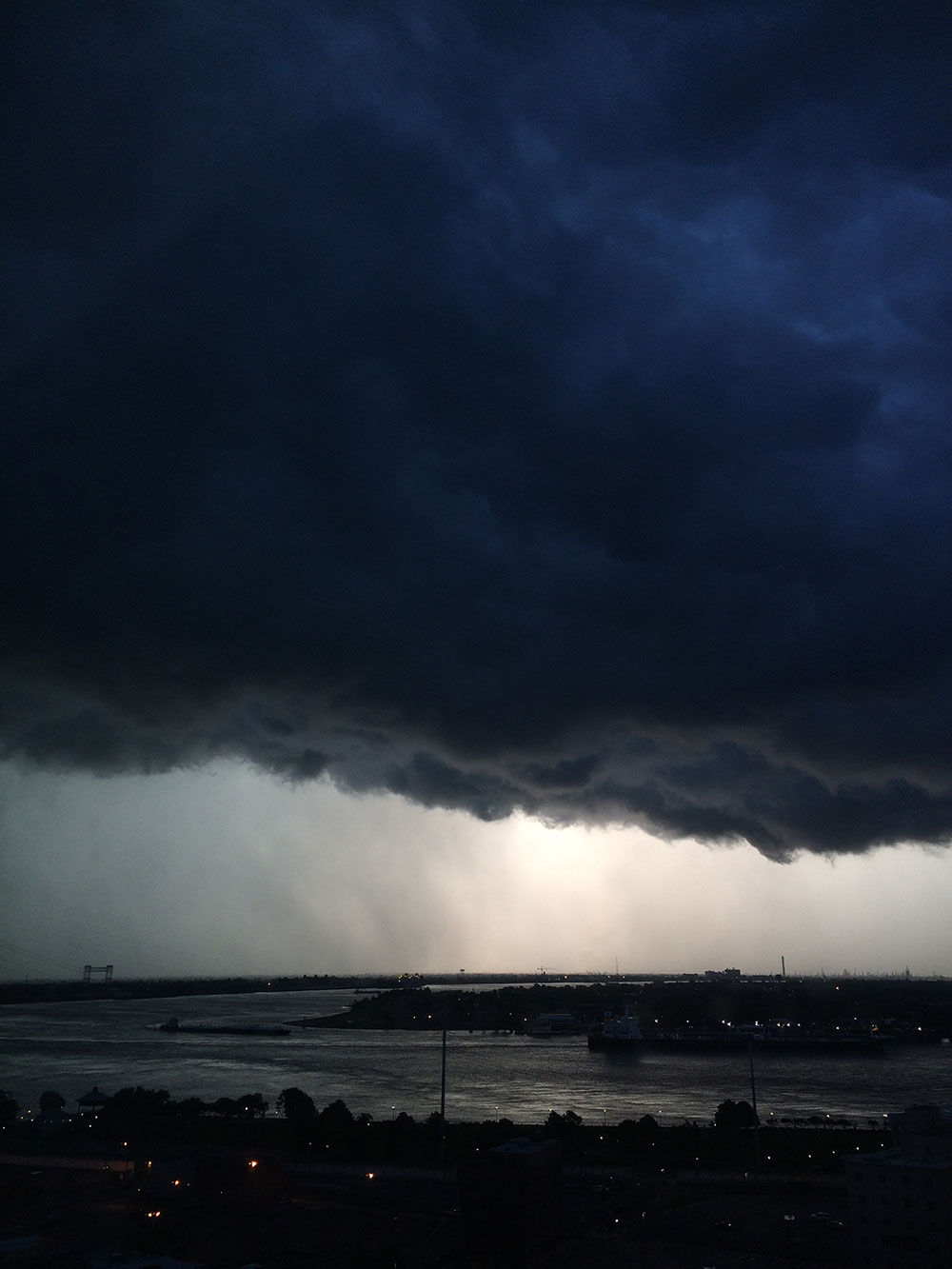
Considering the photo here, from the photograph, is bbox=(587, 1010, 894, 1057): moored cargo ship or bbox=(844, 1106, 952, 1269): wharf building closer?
bbox=(844, 1106, 952, 1269): wharf building

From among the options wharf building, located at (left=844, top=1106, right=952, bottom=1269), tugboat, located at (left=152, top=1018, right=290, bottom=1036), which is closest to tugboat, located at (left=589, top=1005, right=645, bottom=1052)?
tugboat, located at (left=152, top=1018, right=290, bottom=1036)

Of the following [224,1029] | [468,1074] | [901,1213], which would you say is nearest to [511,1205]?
[901,1213]

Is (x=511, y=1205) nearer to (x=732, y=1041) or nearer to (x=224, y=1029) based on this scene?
(x=732, y=1041)

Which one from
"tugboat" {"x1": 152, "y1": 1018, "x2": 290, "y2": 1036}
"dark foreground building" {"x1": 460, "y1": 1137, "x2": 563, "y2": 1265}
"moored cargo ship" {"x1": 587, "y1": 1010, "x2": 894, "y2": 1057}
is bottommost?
"tugboat" {"x1": 152, "y1": 1018, "x2": 290, "y2": 1036}

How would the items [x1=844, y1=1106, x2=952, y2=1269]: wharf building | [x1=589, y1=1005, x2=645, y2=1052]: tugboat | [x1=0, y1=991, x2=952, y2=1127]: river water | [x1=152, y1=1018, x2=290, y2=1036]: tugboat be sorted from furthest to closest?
[x1=152, y1=1018, x2=290, y2=1036]: tugboat → [x1=589, y1=1005, x2=645, y2=1052]: tugboat → [x1=0, y1=991, x2=952, y2=1127]: river water → [x1=844, y1=1106, x2=952, y2=1269]: wharf building

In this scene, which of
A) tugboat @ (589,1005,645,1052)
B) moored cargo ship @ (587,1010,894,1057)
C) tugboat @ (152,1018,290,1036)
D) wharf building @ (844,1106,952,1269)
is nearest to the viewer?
wharf building @ (844,1106,952,1269)

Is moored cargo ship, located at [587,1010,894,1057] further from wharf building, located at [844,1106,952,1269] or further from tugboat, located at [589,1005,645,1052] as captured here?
wharf building, located at [844,1106,952,1269]

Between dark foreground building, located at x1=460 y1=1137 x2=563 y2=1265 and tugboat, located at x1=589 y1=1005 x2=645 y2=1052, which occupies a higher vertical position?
Result: dark foreground building, located at x1=460 y1=1137 x2=563 y2=1265
